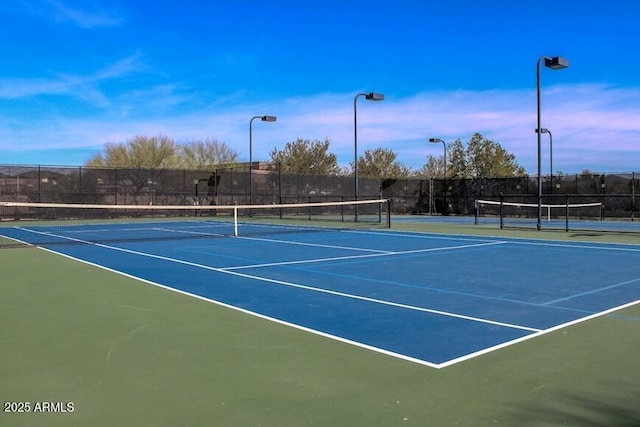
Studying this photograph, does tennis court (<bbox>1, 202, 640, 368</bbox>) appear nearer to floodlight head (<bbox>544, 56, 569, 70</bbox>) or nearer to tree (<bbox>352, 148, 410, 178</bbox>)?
floodlight head (<bbox>544, 56, 569, 70</bbox>)

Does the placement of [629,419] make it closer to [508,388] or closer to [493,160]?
[508,388]

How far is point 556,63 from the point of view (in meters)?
19.4

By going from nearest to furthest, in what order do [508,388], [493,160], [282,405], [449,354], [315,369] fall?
[282,405], [508,388], [315,369], [449,354], [493,160]

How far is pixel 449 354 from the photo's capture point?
5.08m

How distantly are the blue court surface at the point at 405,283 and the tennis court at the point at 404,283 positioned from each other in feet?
0.06

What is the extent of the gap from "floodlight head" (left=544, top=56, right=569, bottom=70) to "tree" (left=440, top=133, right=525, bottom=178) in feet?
103

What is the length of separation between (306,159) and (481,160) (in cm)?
2048

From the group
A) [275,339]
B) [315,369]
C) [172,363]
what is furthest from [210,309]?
[315,369]

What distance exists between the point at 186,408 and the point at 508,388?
7.44ft

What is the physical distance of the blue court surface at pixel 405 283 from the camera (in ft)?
19.5

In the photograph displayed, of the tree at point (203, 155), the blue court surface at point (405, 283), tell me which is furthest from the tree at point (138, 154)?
the blue court surface at point (405, 283)

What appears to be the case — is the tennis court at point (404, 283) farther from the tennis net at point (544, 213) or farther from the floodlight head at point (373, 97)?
the tennis net at point (544, 213)

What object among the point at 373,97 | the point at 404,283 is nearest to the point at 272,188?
the point at 373,97

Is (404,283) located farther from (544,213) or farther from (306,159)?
(306,159)
